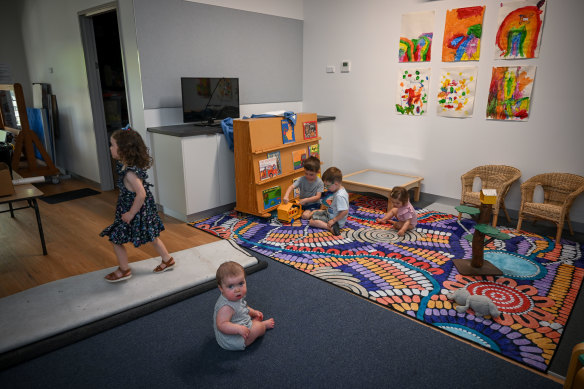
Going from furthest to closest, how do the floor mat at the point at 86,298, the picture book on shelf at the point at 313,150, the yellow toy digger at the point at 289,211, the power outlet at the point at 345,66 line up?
the power outlet at the point at 345,66, the picture book on shelf at the point at 313,150, the yellow toy digger at the point at 289,211, the floor mat at the point at 86,298

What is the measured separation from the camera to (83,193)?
514cm

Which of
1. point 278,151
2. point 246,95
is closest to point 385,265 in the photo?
point 278,151

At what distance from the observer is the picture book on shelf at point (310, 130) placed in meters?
4.62

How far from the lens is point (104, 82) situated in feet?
17.6

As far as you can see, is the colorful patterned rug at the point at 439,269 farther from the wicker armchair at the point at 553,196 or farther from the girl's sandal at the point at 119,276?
the girl's sandal at the point at 119,276

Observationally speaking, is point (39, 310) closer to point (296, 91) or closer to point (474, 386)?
point (474, 386)

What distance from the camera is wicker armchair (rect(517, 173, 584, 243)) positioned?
11.6 feet

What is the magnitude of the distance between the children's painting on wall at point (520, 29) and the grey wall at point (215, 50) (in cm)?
282

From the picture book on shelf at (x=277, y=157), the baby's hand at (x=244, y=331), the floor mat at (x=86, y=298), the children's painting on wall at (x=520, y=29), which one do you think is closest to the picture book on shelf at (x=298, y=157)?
the picture book on shelf at (x=277, y=157)

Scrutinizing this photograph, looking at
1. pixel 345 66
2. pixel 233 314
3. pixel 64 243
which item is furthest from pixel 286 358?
pixel 345 66

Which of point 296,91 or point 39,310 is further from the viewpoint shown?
point 296,91

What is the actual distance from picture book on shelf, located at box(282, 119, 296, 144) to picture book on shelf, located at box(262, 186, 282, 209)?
56 centimetres

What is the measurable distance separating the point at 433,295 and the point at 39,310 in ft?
8.72

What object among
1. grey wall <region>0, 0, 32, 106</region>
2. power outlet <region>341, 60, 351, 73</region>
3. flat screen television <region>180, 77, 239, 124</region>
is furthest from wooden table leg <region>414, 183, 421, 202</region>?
grey wall <region>0, 0, 32, 106</region>
